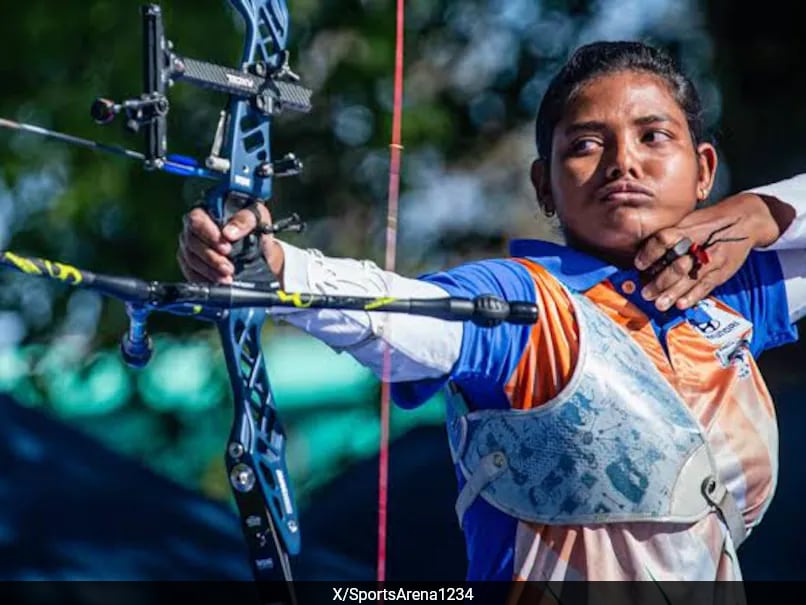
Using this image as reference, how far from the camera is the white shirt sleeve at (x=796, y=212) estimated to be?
1771 mm

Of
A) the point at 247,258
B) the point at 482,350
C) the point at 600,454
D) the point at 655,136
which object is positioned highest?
the point at 655,136

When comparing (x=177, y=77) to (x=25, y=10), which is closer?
(x=177, y=77)

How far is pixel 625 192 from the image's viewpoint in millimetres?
1649

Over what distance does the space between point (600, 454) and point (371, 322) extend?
0.29m

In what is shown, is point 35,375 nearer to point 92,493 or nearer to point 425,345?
point 92,493

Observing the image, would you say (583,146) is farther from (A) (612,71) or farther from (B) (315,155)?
(B) (315,155)

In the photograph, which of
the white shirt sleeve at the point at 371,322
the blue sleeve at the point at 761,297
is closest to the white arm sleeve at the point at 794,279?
the blue sleeve at the point at 761,297

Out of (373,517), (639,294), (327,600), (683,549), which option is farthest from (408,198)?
(683,549)

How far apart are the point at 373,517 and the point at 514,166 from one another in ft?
2.27

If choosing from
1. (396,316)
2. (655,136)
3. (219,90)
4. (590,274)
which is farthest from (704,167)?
(219,90)

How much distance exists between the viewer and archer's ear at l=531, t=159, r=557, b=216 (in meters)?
1.76

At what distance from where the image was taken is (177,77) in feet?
4.58

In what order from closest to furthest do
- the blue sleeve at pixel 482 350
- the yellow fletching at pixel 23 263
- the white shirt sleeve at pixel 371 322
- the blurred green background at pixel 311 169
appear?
the yellow fletching at pixel 23 263
the white shirt sleeve at pixel 371 322
the blue sleeve at pixel 482 350
the blurred green background at pixel 311 169

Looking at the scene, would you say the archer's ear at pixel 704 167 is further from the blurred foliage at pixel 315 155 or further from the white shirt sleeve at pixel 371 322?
the blurred foliage at pixel 315 155
